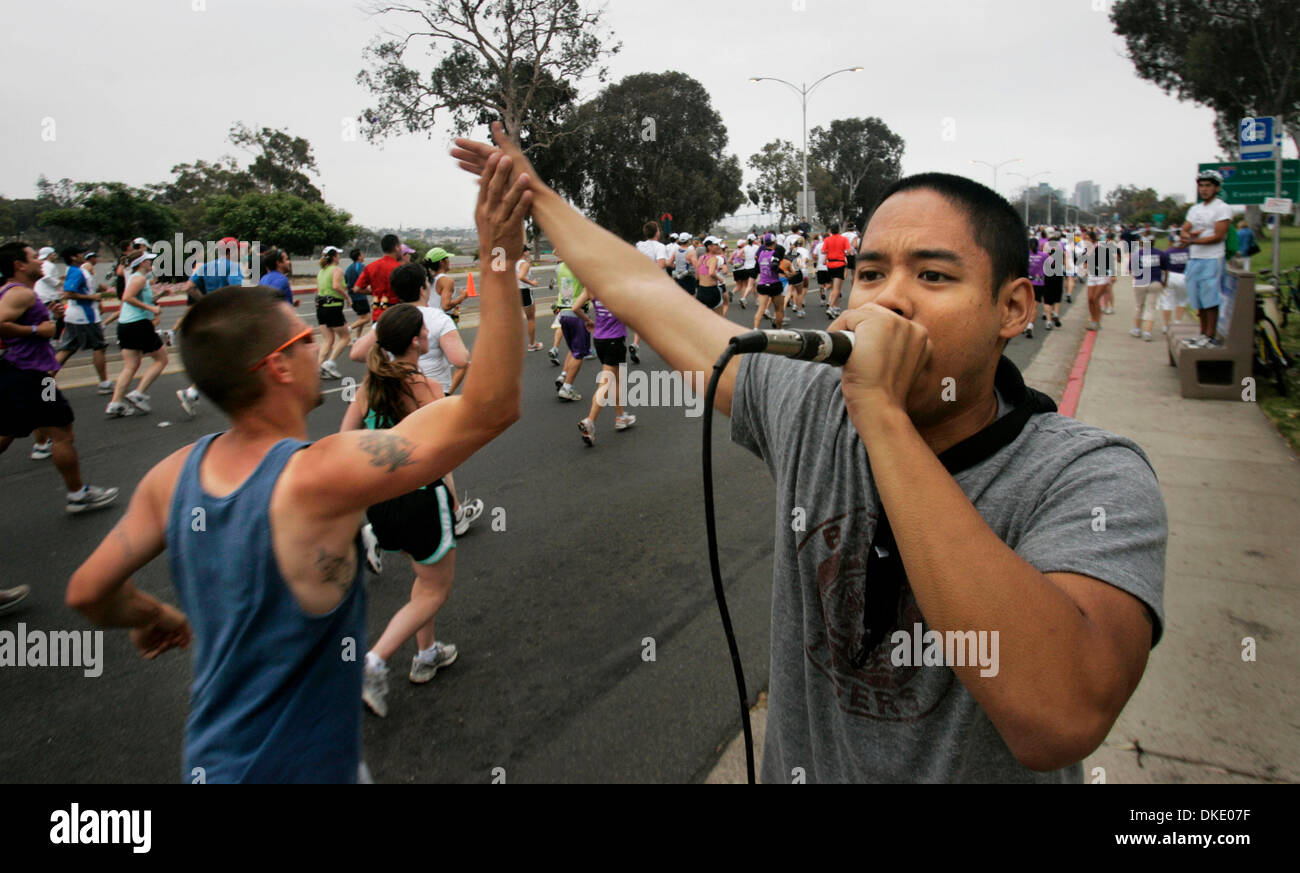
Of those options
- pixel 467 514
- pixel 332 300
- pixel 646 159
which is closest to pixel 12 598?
pixel 467 514

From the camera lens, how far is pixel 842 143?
86500 millimetres

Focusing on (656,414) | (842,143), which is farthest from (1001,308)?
(842,143)

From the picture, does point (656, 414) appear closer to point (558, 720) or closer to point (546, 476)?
point (546, 476)

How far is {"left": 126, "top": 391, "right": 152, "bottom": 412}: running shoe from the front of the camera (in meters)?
9.22

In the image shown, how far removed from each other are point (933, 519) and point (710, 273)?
1368 centimetres

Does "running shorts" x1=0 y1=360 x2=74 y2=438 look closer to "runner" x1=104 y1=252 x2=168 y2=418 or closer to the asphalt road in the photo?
the asphalt road

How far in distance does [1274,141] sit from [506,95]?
2864 centimetres

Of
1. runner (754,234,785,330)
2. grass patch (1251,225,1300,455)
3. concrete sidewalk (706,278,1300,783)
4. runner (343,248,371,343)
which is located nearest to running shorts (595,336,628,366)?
concrete sidewalk (706,278,1300,783)

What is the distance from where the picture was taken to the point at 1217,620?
12.5ft

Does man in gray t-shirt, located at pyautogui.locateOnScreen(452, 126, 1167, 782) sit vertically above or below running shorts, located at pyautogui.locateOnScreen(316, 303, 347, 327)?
below

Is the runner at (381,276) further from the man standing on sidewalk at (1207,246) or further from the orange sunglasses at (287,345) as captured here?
the man standing on sidewalk at (1207,246)

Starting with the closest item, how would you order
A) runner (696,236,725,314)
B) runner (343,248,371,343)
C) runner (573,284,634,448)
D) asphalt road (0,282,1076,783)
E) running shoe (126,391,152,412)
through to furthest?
asphalt road (0,282,1076,783), runner (573,284,634,448), running shoe (126,391,152,412), runner (343,248,371,343), runner (696,236,725,314)

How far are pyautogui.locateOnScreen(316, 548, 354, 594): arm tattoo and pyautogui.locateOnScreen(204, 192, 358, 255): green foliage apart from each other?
3772 cm
